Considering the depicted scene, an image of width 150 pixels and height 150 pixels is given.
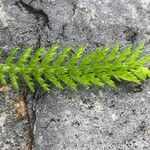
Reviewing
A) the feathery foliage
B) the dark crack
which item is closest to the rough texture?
the dark crack

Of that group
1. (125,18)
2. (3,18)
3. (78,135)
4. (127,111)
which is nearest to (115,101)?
(127,111)

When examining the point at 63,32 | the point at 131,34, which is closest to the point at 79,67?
the point at 63,32

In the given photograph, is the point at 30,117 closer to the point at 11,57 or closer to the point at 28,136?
the point at 28,136

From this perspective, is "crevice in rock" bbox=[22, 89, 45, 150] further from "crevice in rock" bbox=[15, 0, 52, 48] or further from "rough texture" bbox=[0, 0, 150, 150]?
"crevice in rock" bbox=[15, 0, 52, 48]

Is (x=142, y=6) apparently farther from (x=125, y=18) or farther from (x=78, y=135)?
(x=78, y=135)

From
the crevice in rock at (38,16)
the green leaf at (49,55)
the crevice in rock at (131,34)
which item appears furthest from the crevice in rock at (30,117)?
the crevice in rock at (131,34)

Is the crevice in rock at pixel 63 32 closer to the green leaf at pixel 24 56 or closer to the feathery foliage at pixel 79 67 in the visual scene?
the feathery foliage at pixel 79 67
